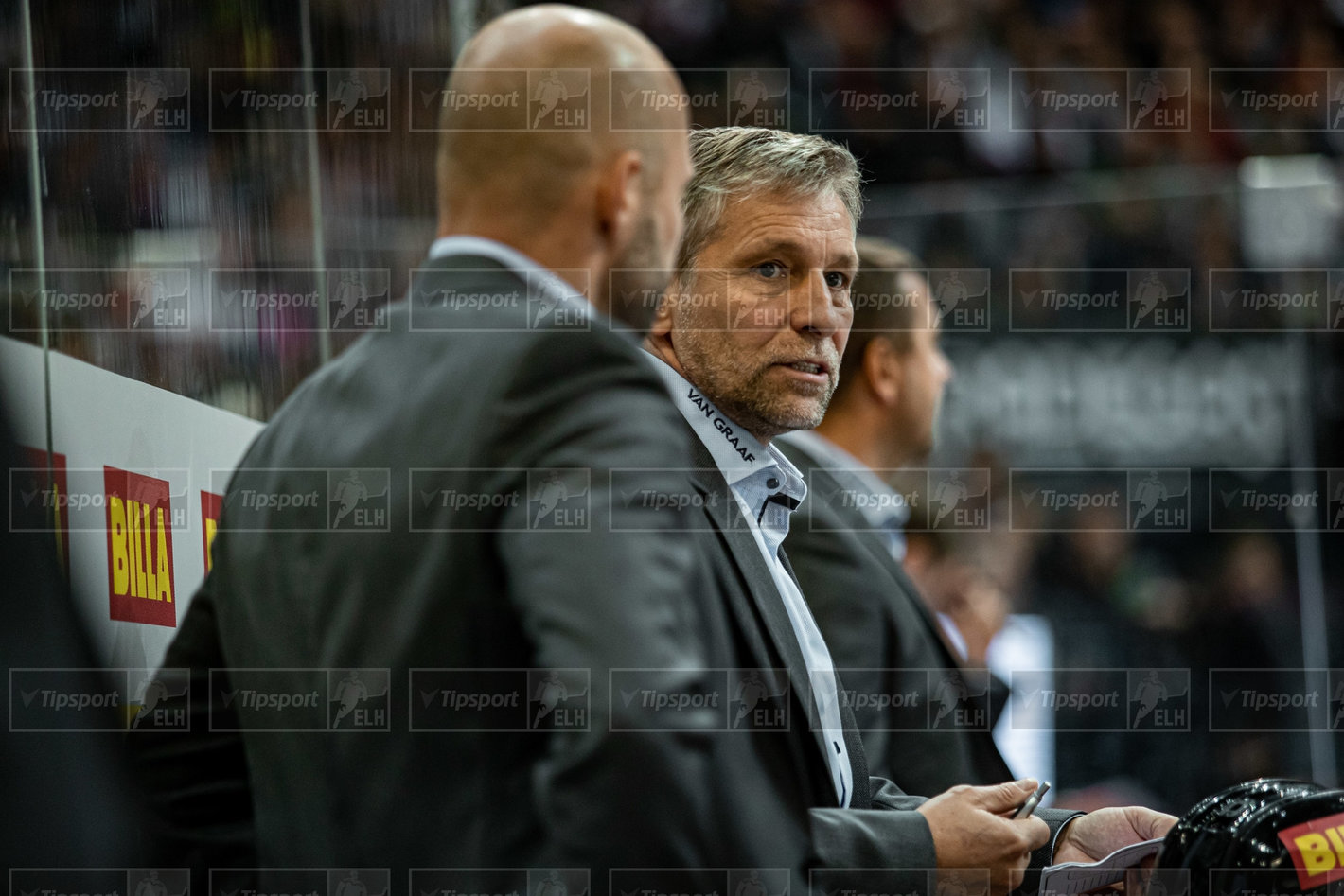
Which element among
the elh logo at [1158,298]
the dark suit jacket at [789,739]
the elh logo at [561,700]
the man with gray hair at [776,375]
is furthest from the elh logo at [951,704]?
the elh logo at [1158,298]

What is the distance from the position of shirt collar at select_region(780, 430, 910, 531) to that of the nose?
85 centimetres

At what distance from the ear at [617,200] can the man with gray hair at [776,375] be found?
17.1 inches

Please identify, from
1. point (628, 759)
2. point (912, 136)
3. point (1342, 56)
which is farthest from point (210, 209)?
point (1342, 56)

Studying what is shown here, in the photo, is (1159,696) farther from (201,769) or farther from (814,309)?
(201,769)

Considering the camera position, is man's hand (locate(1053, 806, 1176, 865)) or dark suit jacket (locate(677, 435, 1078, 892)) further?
man's hand (locate(1053, 806, 1176, 865))

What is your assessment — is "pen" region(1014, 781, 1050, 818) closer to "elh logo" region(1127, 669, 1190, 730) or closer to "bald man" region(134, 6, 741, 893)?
"bald man" region(134, 6, 741, 893)

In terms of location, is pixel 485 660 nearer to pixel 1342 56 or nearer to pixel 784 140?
pixel 784 140

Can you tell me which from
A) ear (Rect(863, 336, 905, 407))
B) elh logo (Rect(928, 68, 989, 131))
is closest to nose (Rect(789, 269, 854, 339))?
ear (Rect(863, 336, 905, 407))

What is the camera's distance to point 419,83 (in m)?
1.95

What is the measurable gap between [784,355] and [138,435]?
2.35ft

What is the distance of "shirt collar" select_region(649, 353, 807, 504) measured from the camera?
5.29ft

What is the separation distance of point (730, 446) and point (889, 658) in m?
0.71

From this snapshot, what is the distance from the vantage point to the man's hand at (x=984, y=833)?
1.40 meters

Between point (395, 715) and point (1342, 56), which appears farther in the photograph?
point (1342, 56)
